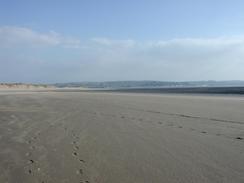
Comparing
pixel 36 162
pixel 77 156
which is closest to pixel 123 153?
pixel 77 156

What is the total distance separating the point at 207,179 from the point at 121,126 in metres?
6.09

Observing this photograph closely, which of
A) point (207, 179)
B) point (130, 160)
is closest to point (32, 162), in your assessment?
point (130, 160)

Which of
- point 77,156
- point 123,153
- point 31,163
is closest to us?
point 31,163

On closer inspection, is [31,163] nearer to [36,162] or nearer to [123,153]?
[36,162]

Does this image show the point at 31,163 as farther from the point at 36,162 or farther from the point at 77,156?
the point at 77,156

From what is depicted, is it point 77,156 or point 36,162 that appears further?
point 77,156

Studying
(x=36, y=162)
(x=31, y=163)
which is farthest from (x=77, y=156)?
(x=31, y=163)

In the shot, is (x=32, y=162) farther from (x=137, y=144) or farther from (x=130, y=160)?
(x=137, y=144)

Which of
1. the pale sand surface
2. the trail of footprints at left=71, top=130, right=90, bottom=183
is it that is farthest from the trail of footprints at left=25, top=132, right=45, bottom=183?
the trail of footprints at left=71, top=130, right=90, bottom=183

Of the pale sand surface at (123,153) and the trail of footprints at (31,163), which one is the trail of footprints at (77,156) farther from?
the trail of footprints at (31,163)

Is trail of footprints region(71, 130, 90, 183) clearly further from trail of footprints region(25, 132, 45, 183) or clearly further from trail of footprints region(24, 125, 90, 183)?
trail of footprints region(25, 132, 45, 183)

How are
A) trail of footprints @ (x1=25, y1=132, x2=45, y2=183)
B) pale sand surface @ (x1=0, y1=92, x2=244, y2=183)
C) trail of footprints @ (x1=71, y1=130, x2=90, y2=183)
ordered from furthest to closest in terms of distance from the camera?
trail of footprints @ (x1=25, y1=132, x2=45, y2=183), trail of footprints @ (x1=71, y1=130, x2=90, y2=183), pale sand surface @ (x1=0, y1=92, x2=244, y2=183)

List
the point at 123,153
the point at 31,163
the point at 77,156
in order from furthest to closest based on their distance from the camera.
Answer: the point at 123,153, the point at 77,156, the point at 31,163

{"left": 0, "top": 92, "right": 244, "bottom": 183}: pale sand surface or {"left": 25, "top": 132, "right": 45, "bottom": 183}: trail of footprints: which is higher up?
{"left": 0, "top": 92, "right": 244, "bottom": 183}: pale sand surface
